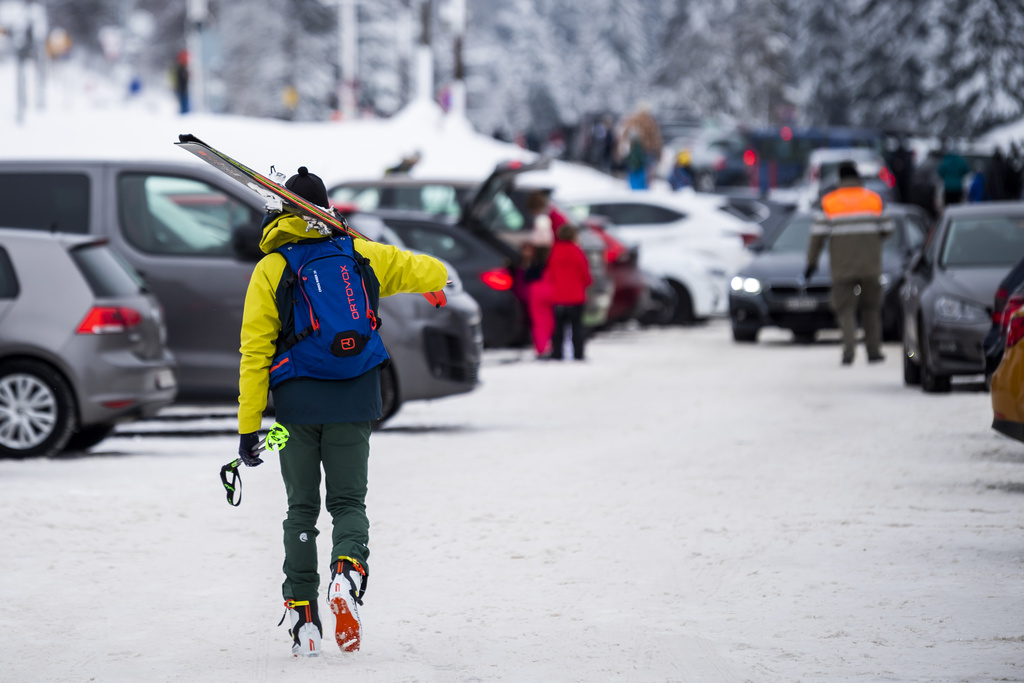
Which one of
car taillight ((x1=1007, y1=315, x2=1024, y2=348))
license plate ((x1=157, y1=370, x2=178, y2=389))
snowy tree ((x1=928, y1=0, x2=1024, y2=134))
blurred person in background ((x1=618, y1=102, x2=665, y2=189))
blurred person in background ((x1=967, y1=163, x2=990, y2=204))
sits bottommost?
license plate ((x1=157, y1=370, x2=178, y2=389))

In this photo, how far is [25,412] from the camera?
34.8 feet

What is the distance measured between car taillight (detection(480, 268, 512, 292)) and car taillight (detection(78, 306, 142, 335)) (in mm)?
5818

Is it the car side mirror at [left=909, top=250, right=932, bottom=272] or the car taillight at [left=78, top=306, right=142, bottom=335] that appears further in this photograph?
the car side mirror at [left=909, top=250, right=932, bottom=272]

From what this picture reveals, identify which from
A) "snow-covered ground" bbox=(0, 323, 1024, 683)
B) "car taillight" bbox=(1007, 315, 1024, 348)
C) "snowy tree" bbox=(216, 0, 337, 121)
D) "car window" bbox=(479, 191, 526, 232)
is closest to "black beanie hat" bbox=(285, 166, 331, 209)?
"snow-covered ground" bbox=(0, 323, 1024, 683)

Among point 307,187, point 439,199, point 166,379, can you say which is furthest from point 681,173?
point 307,187

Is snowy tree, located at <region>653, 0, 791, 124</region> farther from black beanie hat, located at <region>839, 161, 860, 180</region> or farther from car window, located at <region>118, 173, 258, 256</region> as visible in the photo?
car window, located at <region>118, 173, 258, 256</region>

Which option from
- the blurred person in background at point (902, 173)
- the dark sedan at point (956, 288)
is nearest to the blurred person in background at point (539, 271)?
the dark sedan at point (956, 288)

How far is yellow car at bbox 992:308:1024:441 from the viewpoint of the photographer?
27.7 feet

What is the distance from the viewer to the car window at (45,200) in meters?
12.4

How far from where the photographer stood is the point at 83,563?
761cm

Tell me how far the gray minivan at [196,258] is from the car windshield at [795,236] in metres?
9.32

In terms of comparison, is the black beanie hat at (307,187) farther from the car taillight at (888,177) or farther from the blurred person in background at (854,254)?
the car taillight at (888,177)

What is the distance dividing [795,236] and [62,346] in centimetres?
1261

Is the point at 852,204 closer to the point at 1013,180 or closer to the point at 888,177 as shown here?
the point at 1013,180
